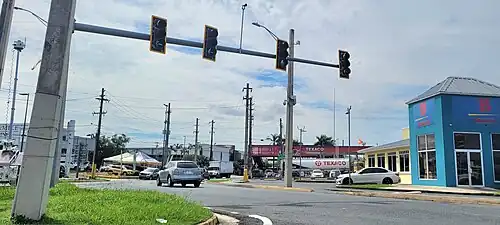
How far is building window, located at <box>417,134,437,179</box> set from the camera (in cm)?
2982

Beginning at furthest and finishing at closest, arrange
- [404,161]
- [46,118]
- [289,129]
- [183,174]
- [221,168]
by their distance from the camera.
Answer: [221,168] → [404,161] → [289,129] → [183,174] → [46,118]

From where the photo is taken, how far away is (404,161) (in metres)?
37.5

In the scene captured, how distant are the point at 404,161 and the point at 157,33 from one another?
27.7 meters

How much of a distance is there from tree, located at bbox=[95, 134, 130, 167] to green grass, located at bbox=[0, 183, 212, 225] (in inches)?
3629

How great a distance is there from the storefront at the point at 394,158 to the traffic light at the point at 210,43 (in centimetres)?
2410

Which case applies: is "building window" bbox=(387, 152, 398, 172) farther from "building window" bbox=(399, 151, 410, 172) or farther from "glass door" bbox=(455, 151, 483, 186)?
"glass door" bbox=(455, 151, 483, 186)

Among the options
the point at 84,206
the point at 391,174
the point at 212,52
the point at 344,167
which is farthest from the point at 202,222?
the point at 344,167

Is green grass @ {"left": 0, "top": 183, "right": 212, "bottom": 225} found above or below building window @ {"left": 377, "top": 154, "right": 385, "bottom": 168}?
below

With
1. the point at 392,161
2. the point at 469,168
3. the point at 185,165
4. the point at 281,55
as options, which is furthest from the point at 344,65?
the point at 392,161

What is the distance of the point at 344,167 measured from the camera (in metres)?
72.0

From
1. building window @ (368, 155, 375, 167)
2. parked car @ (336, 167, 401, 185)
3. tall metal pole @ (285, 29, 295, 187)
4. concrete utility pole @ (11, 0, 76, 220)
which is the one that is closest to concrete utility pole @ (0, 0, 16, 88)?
concrete utility pole @ (11, 0, 76, 220)

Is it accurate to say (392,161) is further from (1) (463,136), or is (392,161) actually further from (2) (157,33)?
(2) (157,33)

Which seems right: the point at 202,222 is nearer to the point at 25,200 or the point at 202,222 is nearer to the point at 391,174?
the point at 25,200

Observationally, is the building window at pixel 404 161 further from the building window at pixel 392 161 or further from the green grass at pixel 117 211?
the green grass at pixel 117 211
